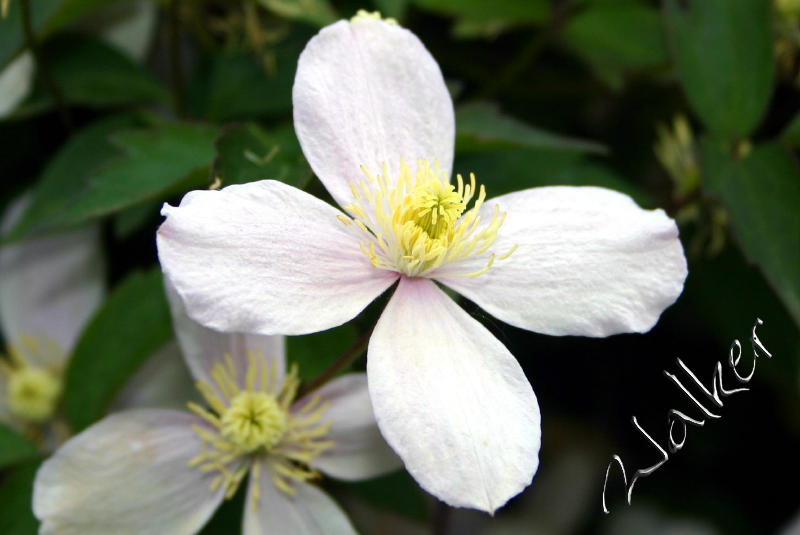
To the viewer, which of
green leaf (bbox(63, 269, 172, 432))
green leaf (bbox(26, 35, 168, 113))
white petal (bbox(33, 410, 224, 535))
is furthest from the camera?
green leaf (bbox(26, 35, 168, 113))

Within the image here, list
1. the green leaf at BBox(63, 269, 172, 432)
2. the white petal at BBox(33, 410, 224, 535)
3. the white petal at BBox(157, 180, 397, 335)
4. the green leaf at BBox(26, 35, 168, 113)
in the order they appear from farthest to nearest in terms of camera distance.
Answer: the green leaf at BBox(26, 35, 168, 113)
the green leaf at BBox(63, 269, 172, 432)
the white petal at BBox(33, 410, 224, 535)
the white petal at BBox(157, 180, 397, 335)

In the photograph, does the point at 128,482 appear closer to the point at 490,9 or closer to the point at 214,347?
the point at 214,347

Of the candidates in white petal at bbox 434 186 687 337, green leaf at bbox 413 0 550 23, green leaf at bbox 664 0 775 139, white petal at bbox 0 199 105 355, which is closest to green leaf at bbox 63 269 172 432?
white petal at bbox 0 199 105 355

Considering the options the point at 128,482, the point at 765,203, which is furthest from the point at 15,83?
the point at 765,203

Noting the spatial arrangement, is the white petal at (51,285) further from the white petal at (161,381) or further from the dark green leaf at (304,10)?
the dark green leaf at (304,10)

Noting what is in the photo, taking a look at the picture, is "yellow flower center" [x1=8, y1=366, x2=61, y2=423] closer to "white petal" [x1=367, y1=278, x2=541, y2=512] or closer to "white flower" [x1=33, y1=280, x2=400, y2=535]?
"white flower" [x1=33, y1=280, x2=400, y2=535]

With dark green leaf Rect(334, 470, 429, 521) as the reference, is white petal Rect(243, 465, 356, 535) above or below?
above

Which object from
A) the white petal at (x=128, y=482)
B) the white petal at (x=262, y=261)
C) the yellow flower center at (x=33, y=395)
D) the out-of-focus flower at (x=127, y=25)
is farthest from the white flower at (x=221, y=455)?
the out-of-focus flower at (x=127, y=25)

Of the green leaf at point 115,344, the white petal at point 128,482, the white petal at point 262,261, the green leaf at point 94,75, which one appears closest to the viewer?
the white petal at point 262,261
